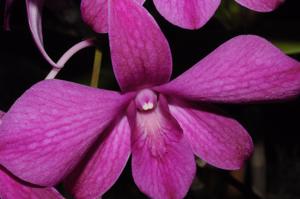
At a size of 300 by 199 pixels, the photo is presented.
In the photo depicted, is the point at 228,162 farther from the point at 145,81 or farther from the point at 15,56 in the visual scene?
the point at 15,56

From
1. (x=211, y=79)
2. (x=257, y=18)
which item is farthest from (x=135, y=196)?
(x=211, y=79)

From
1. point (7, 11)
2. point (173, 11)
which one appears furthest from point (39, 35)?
point (173, 11)

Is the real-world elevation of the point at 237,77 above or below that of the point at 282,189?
above

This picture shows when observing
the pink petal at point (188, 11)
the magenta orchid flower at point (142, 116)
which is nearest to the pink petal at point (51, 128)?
the magenta orchid flower at point (142, 116)

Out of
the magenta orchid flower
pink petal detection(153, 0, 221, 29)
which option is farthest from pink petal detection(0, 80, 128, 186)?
pink petal detection(153, 0, 221, 29)

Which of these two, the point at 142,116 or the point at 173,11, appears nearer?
the point at 173,11

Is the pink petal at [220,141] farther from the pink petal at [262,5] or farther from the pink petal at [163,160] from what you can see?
the pink petal at [262,5]

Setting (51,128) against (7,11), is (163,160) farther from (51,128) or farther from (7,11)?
(7,11)
